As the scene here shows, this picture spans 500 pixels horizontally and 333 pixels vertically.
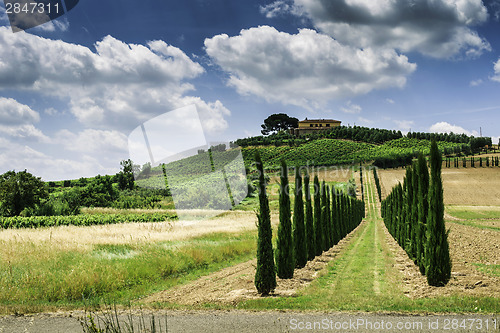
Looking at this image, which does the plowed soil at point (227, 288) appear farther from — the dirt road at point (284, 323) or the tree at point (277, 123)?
the tree at point (277, 123)

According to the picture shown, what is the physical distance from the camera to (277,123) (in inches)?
6334

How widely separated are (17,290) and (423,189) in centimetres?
1421

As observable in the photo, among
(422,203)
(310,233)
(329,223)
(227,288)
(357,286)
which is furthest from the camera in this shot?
(329,223)

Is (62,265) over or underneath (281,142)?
underneath

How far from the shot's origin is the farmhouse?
161 metres

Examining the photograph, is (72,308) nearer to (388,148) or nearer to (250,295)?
(250,295)

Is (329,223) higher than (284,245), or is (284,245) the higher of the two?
(284,245)

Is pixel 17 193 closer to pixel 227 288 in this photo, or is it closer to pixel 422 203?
pixel 227 288

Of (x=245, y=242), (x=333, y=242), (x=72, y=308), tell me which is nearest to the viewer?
(x=72, y=308)

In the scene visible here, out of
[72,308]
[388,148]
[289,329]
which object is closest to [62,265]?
[72,308]

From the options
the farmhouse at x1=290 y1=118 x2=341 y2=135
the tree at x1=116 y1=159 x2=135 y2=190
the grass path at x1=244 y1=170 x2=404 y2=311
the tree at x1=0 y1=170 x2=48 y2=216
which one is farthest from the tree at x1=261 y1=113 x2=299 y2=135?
A: the grass path at x1=244 y1=170 x2=404 y2=311

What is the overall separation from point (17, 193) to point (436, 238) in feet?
135

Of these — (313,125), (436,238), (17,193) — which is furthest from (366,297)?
(313,125)

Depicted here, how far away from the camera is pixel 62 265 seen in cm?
1228
